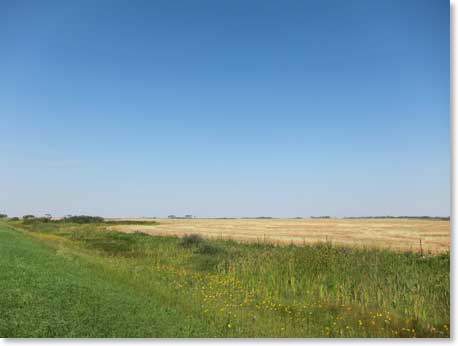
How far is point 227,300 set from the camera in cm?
1001

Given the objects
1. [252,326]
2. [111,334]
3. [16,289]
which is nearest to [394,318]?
[252,326]

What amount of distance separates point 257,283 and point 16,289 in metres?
7.40

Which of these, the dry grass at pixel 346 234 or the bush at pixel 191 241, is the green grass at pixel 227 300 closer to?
the dry grass at pixel 346 234

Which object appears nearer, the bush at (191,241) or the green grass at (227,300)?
the green grass at (227,300)

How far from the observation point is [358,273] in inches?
549

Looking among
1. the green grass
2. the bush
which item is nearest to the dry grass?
the bush

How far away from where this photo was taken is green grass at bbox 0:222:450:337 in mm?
6809

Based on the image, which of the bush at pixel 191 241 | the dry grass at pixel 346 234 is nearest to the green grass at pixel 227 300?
the dry grass at pixel 346 234

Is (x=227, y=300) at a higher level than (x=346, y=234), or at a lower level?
higher

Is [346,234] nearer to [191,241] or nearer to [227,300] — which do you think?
[191,241]

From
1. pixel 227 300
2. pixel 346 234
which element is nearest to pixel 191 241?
pixel 227 300

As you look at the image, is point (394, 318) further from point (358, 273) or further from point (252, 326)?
point (358, 273)

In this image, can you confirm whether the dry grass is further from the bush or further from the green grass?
the green grass

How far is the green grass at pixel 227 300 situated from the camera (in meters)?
6.81
